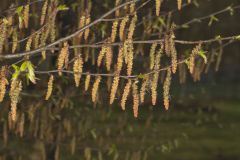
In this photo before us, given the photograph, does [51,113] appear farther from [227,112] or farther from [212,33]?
[212,33]

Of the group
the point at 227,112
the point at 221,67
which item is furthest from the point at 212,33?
the point at 227,112

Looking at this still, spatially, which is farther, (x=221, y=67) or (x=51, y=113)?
(x=221, y=67)

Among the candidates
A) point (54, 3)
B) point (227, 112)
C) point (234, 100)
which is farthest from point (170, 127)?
point (54, 3)

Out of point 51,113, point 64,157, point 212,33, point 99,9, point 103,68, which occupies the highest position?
point 212,33

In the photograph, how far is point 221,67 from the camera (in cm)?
3475

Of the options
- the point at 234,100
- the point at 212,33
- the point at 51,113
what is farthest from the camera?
the point at 212,33

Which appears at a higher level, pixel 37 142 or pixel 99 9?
pixel 99 9

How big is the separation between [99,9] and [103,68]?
1064 mm

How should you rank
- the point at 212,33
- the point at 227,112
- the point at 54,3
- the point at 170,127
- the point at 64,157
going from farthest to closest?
the point at 212,33, the point at 227,112, the point at 170,127, the point at 64,157, the point at 54,3

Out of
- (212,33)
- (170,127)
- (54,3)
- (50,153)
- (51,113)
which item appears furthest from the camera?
(212,33)

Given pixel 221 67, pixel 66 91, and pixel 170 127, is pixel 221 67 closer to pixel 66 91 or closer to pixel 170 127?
pixel 170 127

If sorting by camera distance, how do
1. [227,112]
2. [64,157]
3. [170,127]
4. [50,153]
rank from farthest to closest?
[227,112]
[170,127]
[64,157]
[50,153]

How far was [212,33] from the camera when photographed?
109 ft

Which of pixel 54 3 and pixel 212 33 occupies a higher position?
pixel 212 33
